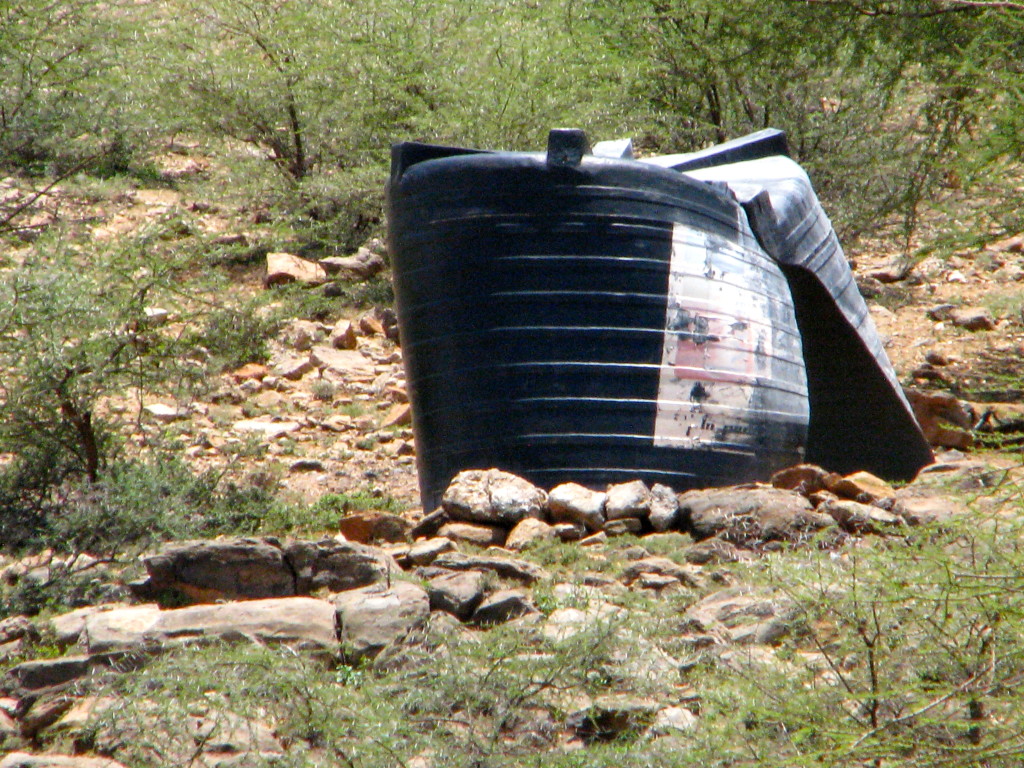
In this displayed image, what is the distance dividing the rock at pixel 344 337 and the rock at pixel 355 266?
3.71 feet

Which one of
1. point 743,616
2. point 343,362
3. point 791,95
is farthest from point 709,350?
point 791,95

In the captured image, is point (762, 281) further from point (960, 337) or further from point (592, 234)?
point (960, 337)

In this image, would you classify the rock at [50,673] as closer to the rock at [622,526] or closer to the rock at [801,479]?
the rock at [622,526]

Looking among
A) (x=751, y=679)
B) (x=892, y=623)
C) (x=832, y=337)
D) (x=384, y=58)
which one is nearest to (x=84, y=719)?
(x=751, y=679)

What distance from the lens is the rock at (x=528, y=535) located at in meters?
4.42

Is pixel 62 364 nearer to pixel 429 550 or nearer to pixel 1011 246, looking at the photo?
pixel 429 550

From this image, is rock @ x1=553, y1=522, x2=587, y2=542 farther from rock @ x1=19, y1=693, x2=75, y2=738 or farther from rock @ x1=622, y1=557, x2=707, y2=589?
rock @ x1=19, y1=693, x2=75, y2=738

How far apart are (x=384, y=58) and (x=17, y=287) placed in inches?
236

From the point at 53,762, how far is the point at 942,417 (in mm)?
4924

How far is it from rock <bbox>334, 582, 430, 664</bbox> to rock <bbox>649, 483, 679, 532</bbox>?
1.31 metres

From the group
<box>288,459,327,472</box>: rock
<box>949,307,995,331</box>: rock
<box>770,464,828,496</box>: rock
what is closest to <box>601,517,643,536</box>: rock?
<box>770,464,828,496</box>: rock

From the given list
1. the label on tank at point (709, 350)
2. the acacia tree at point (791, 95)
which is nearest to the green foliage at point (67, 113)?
the acacia tree at point (791, 95)

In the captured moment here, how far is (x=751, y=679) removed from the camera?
2773mm

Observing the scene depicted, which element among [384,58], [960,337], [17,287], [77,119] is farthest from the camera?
[77,119]
